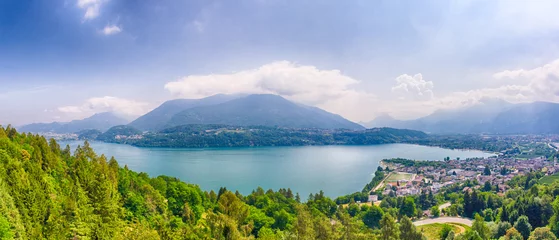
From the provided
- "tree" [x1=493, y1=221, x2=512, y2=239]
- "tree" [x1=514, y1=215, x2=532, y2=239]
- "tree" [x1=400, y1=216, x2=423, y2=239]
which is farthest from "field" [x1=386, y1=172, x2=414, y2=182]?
"tree" [x1=400, y1=216, x2=423, y2=239]

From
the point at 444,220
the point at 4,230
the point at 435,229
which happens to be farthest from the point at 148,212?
the point at 444,220

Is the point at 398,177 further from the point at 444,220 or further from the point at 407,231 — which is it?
the point at 407,231

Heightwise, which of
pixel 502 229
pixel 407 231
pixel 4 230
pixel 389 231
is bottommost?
pixel 502 229

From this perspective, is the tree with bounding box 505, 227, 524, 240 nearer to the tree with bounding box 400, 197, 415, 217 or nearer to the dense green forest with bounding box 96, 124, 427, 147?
the tree with bounding box 400, 197, 415, 217

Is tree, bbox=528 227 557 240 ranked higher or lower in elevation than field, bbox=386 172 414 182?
higher

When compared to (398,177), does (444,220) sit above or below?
above

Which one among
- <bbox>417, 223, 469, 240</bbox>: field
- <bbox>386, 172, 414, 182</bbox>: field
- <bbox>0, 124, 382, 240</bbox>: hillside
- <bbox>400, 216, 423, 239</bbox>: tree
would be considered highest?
<bbox>0, 124, 382, 240</bbox>: hillside
